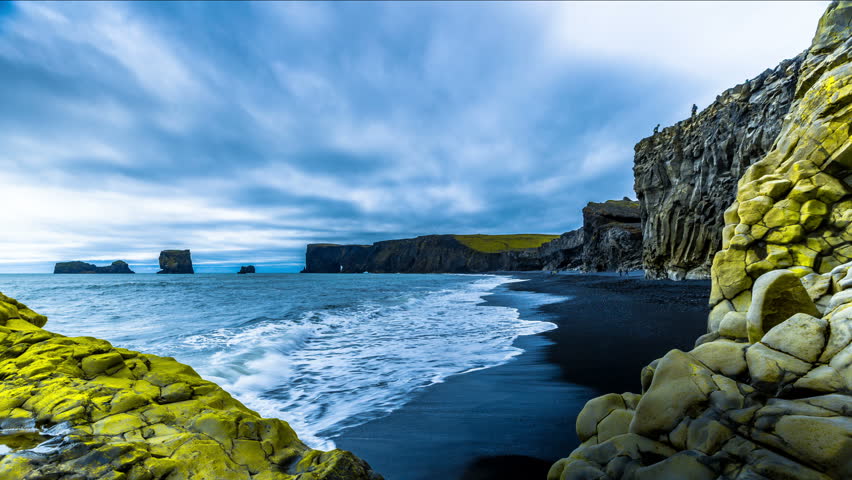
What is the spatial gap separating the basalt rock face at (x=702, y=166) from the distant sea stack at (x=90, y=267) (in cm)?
21685

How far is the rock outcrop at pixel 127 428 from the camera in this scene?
2.92 meters

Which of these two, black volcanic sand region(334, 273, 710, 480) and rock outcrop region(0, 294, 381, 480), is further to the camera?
black volcanic sand region(334, 273, 710, 480)

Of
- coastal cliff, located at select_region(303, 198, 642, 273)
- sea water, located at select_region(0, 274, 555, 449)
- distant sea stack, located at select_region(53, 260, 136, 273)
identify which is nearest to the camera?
sea water, located at select_region(0, 274, 555, 449)

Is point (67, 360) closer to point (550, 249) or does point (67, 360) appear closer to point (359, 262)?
point (550, 249)

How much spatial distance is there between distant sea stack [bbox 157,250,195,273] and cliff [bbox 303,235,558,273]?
56.3m

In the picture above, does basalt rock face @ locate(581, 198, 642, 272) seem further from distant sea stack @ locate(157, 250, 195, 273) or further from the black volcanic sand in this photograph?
distant sea stack @ locate(157, 250, 195, 273)

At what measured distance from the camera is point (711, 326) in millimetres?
5945

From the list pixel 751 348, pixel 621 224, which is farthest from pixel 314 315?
pixel 621 224

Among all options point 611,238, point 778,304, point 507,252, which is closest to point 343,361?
point 778,304

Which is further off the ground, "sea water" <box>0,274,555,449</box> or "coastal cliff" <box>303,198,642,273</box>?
"coastal cliff" <box>303,198,642,273</box>

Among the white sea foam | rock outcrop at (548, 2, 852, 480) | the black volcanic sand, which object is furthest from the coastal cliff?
rock outcrop at (548, 2, 852, 480)

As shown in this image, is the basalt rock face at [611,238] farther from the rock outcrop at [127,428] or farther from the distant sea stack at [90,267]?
the distant sea stack at [90,267]

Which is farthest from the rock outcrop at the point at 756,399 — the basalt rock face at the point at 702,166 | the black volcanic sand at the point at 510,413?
the basalt rock face at the point at 702,166

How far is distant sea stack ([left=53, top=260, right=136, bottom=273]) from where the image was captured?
16838 cm
